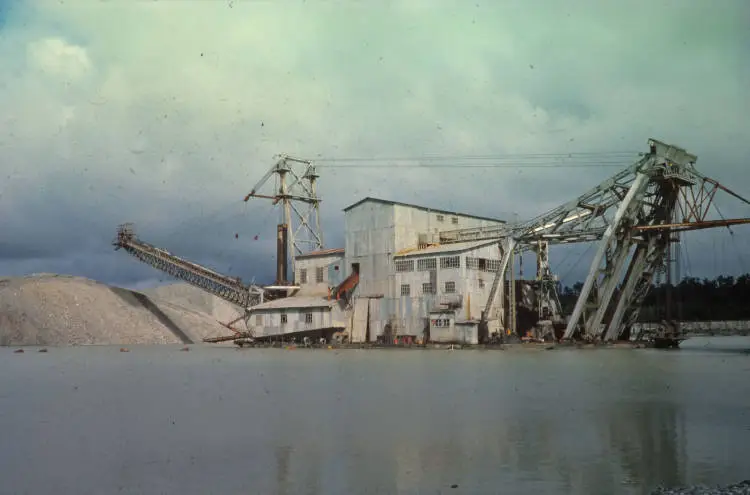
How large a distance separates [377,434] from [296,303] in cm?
4517

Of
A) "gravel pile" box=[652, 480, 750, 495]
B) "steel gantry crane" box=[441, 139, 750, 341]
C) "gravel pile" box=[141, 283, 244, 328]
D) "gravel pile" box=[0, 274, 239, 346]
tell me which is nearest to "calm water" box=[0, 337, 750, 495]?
"gravel pile" box=[652, 480, 750, 495]

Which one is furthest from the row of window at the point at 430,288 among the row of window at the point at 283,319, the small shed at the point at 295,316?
the row of window at the point at 283,319

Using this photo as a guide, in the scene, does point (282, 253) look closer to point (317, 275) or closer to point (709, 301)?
point (317, 275)

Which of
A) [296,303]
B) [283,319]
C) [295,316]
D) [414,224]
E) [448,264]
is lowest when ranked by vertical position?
[283,319]

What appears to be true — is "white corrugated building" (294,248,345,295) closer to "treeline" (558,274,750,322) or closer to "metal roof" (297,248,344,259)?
"metal roof" (297,248,344,259)

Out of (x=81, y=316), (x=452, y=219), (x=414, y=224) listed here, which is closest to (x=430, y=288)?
(x=414, y=224)

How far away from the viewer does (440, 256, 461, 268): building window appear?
167 ft

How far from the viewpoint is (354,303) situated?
57.1m

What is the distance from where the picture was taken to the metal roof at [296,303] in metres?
57.5

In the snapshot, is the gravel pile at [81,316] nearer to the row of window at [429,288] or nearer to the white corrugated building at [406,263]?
the white corrugated building at [406,263]

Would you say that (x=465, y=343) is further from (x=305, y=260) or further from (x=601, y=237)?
(x=305, y=260)

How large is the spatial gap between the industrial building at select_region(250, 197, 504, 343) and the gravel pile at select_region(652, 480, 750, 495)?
4048 cm

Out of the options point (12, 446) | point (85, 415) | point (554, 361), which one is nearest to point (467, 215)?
point (554, 361)

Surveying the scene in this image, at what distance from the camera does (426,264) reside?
52656mm
